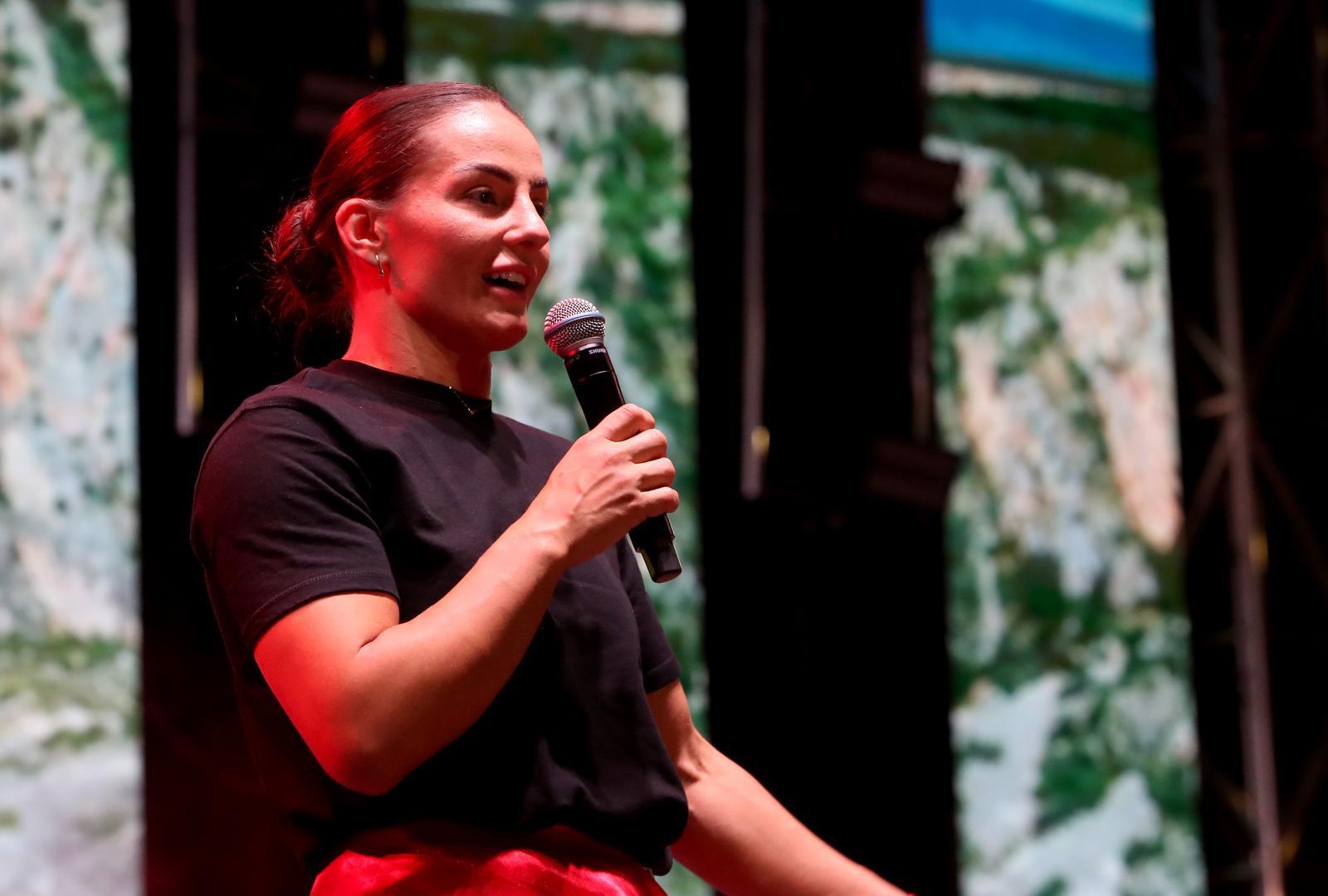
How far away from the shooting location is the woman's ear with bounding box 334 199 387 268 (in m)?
1.51

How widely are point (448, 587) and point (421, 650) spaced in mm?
156

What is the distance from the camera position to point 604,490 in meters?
1.28

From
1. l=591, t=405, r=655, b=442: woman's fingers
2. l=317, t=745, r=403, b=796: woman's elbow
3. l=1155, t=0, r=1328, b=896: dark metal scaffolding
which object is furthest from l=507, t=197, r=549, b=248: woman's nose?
l=1155, t=0, r=1328, b=896: dark metal scaffolding

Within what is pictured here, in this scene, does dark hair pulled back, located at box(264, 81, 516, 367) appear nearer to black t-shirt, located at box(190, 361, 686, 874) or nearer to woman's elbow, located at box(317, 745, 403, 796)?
black t-shirt, located at box(190, 361, 686, 874)

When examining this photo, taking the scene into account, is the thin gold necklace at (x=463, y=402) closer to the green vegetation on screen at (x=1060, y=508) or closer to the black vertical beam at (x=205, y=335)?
the black vertical beam at (x=205, y=335)

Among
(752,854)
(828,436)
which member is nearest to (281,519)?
(752,854)

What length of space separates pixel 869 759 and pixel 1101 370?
1.38 metres

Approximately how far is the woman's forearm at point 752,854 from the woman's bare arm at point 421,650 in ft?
1.35

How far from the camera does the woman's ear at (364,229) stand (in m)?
1.51

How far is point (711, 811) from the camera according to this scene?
61.9 inches

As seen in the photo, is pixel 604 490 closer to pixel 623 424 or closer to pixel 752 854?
pixel 623 424

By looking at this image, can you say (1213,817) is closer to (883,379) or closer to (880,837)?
(880,837)

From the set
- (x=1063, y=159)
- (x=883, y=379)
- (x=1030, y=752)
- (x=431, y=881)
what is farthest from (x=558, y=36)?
(x=431, y=881)

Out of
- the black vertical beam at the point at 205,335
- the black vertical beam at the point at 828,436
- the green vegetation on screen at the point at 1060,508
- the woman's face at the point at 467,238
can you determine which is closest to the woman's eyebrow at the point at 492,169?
the woman's face at the point at 467,238
